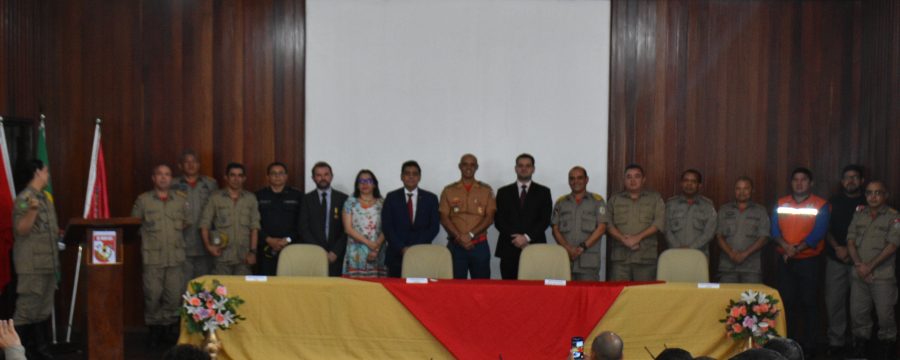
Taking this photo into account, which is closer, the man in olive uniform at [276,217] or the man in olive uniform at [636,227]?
the man in olive uniform at [636,227]

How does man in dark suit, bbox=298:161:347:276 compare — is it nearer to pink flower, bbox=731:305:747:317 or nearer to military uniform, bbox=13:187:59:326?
military uniform, bbox=13:187:59:326

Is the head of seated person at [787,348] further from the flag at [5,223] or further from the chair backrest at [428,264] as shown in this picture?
the flag at [5,223]

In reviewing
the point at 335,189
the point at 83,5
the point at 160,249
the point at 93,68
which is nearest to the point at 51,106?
the point at 93,68

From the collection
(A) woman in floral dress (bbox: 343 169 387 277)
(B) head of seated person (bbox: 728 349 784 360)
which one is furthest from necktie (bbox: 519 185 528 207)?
(B) head of seated person (bbox: 728 349 784 360)

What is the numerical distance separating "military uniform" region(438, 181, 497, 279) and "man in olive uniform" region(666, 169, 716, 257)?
156 cm

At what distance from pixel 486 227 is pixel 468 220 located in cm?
17

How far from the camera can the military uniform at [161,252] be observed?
23.4 feet

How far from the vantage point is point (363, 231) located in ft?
24.3

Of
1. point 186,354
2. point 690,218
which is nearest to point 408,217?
point 690,218

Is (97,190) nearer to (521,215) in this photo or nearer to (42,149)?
(42,149)

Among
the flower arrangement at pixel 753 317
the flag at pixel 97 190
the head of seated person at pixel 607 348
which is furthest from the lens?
the flag at pixel 97 190

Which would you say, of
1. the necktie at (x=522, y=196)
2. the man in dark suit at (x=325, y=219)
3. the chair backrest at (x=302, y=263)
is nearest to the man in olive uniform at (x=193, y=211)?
the man in dark suit at (x=325, y=219)

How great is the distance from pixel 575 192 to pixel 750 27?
2.41 m

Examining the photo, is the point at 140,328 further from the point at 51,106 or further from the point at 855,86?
the point at 855,86
